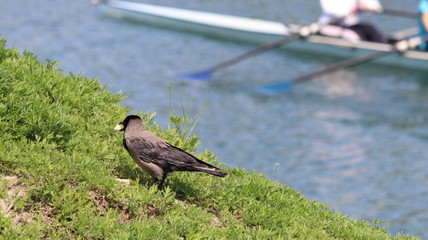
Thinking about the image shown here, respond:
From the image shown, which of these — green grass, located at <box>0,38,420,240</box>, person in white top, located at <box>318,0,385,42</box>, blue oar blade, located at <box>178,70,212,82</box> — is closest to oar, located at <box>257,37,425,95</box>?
person in white top, located at <box>318,0,385,42</box>

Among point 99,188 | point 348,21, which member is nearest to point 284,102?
point 348,21

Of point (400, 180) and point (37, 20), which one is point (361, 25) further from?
point (37, 20)

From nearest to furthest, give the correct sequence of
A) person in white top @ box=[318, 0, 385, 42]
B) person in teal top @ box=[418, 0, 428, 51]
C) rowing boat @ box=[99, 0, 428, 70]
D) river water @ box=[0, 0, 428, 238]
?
1. river water @ box=[0, 0, 428, 238]
2. person in teal top @ box=[418, 0, 428, 51]
3. rowing boat @ box=[99, 0, 428, 70]
4. person in white top @ box=[318, 0, 385, 42]

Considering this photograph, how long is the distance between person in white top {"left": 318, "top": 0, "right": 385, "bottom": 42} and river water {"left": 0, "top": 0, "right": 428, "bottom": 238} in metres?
0.80

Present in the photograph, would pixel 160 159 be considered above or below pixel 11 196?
above

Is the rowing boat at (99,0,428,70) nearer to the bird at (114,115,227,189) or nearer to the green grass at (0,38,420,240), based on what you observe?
the green grass at (0,38,420,240)

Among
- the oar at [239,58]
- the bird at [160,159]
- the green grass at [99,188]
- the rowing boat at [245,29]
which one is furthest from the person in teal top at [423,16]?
the bird at [160,159]

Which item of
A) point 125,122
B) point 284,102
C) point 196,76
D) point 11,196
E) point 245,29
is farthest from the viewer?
point 245,29

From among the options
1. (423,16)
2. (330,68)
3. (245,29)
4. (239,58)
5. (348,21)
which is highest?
(348,21)

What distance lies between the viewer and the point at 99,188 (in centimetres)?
502

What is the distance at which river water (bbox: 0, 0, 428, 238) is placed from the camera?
1148cm

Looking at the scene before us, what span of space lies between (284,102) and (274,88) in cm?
42

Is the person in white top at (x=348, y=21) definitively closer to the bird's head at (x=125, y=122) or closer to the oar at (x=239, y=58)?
the oar at (x=239, y=58)

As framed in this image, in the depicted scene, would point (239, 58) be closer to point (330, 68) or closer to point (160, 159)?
point (330, 68)
